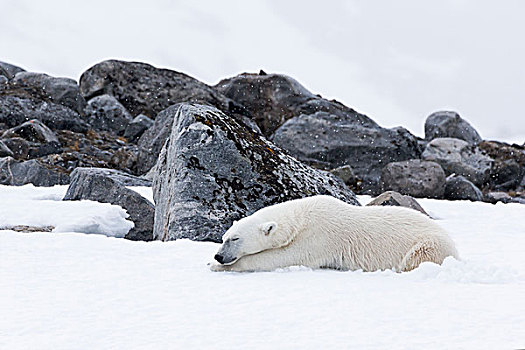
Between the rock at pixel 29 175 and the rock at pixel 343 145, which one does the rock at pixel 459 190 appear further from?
the rock at pixel 29 175

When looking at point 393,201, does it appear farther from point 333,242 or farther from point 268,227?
point 268,227

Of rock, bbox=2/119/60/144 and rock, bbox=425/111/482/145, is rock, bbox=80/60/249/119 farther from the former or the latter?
rock, bbox=425/111/482/145

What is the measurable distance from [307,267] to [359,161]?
637 inches

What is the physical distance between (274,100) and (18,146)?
40.5 ft

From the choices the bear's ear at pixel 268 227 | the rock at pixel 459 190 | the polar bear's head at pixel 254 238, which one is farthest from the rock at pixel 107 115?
the bear's ear at pixel 268 227

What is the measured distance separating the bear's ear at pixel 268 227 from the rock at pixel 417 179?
12170 millimetres

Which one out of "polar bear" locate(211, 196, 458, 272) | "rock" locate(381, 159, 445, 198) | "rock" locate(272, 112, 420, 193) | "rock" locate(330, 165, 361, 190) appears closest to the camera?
"polar bear" locate(211, 196, 458, 272)

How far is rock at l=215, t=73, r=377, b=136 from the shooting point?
82.7 feet

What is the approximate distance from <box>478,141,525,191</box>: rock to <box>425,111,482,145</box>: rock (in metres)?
2.36

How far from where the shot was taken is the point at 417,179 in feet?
53.7

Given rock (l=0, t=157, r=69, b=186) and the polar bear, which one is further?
rock (l=0, t=157, r=69, b=186)

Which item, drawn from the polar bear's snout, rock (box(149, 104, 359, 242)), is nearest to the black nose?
the polar bear's snout

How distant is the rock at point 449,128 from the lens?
2797 cm

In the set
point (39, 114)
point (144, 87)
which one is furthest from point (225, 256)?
point (144, 87)
